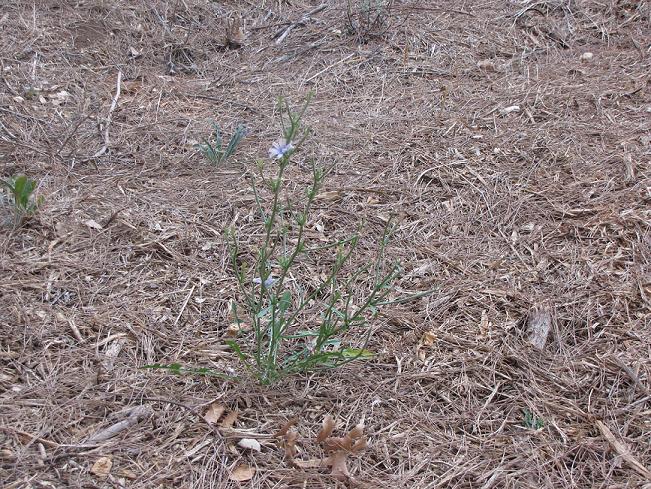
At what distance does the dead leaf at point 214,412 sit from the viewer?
1.61 metres

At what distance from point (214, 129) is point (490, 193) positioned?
118 centimetres

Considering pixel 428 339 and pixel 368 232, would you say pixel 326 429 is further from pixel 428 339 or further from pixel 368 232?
pixel 368 232

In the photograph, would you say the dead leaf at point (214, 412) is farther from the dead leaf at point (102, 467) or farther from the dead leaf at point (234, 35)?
the dead leaf at point (234, 35)

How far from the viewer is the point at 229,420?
63.7 inches

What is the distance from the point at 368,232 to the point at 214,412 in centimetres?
90

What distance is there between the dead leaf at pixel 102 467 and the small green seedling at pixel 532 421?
106 cm

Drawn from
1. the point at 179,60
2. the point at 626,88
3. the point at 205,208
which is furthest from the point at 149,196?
the point at 626,88

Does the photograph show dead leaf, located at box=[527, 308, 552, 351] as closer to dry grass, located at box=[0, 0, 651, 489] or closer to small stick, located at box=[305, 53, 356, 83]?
dry grass, located at box=[0, 0, 651, 489]

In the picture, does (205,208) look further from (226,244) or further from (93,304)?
(93,304)

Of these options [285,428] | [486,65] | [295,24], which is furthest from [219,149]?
[486,65]

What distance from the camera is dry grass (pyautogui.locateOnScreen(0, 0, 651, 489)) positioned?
5.20 ft

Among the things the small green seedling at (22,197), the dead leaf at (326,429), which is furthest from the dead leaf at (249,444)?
the small green seedling at (22,197)

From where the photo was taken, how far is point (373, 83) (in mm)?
3096

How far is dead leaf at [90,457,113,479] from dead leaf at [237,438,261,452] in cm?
31
